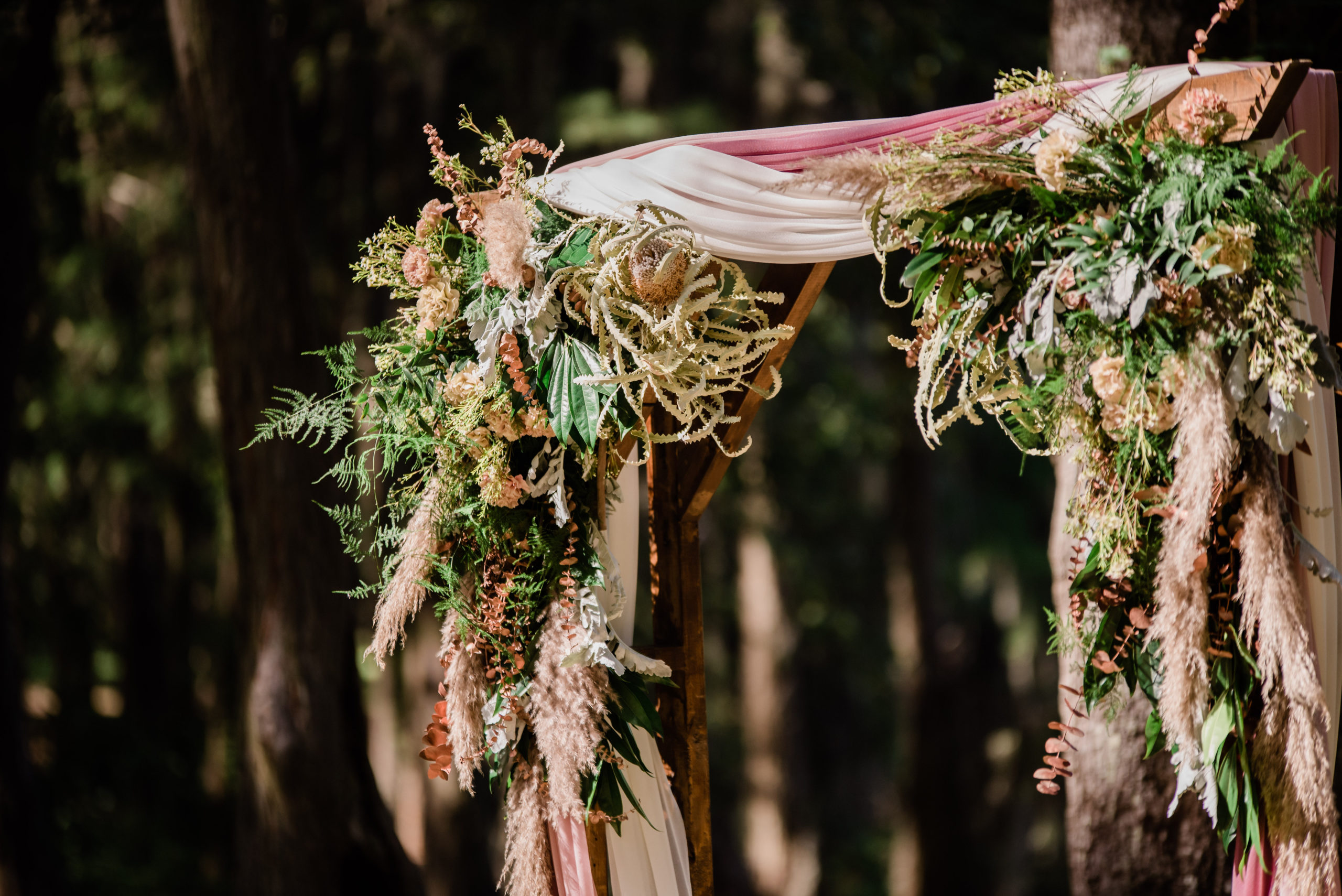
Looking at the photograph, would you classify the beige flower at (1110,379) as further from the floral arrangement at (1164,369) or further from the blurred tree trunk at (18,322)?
the blurred tree trunk at (18,322)

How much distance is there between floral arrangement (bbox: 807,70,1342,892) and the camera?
2.59 metres

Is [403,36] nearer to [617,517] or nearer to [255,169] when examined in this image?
[255,169]

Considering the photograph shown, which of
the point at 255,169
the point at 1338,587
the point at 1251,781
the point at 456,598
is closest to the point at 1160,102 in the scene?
the point at 1338,587

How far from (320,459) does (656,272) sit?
2.71 m

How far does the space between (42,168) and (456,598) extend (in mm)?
5450

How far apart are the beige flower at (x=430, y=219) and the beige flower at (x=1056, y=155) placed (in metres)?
1.61

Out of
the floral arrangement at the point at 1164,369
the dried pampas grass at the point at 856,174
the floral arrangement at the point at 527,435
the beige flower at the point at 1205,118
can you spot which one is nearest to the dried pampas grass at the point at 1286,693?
the floral arrangement at the point at 1164,369

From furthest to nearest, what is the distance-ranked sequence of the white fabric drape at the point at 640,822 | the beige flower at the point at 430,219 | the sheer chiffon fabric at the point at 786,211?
1. the white fabric drape at the point at 640,822
2. the beige flower at the point at 430,219
3. the sheer chiffon fabric at the point at 786,211

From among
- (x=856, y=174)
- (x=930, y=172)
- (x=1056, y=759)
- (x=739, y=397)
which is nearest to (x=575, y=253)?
(x=739, y=397)

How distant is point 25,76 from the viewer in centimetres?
658

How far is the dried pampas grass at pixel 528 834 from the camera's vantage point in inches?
136

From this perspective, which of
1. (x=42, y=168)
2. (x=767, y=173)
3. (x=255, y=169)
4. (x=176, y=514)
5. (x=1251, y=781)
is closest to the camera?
(x=1251, y=781)

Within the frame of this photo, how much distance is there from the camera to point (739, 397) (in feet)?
12.0

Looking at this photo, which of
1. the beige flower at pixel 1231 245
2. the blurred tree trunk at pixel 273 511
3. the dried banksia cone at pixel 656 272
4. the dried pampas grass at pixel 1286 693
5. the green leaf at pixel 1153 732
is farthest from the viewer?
the blurred tree trunk at pixel 273 511
